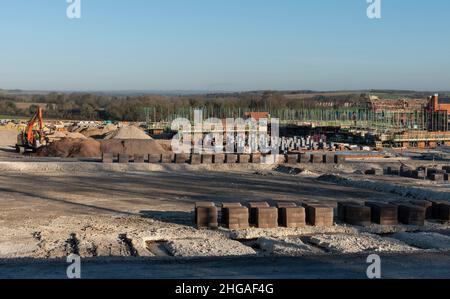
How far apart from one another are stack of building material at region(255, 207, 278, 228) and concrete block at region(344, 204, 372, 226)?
80.4 inches

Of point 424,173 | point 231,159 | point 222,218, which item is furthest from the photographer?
point 231,159

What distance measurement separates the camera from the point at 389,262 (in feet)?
31.7

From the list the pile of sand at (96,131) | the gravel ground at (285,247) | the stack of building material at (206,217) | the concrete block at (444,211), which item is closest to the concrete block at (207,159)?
the concrete block at (444,211)

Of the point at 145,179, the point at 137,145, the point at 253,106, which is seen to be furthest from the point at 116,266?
the point at 253,106

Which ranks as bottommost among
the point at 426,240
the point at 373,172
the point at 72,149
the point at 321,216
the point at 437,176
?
the point at 373,172

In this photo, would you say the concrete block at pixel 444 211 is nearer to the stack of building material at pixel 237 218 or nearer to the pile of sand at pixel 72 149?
the stack of building material at pixel 237 218

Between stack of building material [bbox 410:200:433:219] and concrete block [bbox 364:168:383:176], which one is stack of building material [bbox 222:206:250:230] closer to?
stack of building material [bbox 410:200:433:219]

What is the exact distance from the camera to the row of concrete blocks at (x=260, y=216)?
527 inches

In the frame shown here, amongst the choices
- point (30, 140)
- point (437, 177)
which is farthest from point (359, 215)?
point (30, 140)

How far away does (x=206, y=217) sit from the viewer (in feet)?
44.4

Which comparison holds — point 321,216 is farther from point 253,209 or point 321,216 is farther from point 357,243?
point 357,243

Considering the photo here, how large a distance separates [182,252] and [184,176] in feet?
50.2

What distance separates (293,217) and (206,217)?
1989 mm
